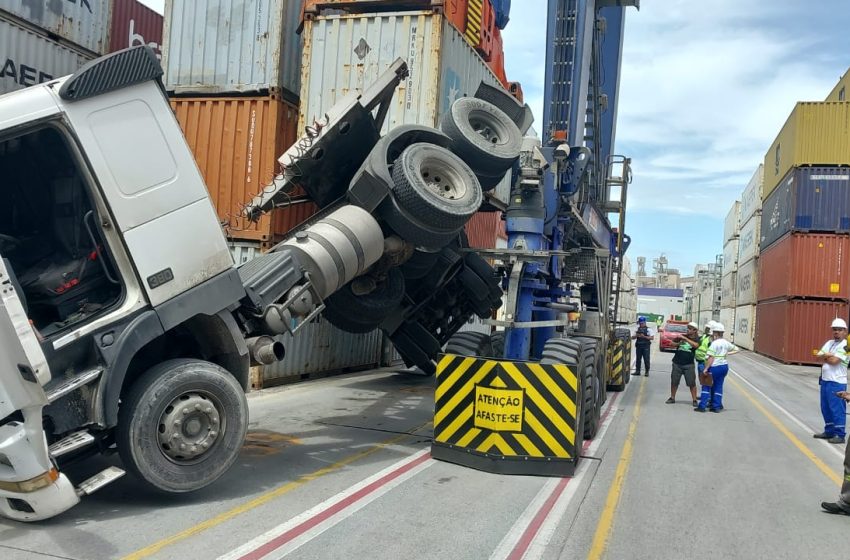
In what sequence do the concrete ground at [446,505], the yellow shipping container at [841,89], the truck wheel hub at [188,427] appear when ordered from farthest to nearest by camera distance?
1. the yellow shipping container at [841,89]
2. the truck wheel hub at [188,427]
3. the concrete ground at [446,505]

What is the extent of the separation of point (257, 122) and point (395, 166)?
5415 millimetres

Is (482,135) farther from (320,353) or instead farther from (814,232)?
(814,232)

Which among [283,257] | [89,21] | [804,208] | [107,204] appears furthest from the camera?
[804,208]

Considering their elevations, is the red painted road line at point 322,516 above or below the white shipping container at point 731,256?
below

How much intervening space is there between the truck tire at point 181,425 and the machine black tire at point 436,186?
270 centimetres

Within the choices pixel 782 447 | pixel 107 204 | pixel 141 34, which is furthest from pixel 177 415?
pixel 141 34

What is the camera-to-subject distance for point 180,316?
5125 mm

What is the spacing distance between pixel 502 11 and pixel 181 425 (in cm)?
1486

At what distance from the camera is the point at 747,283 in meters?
38.8

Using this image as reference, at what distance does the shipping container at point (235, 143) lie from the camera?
11.5m

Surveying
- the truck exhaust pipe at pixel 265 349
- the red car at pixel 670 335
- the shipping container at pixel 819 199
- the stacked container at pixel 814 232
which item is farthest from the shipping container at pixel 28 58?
the red car at pixel 670 335

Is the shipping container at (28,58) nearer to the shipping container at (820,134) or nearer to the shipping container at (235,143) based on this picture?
the shipping container at (235,143)

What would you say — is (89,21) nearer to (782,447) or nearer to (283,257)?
(283,257)

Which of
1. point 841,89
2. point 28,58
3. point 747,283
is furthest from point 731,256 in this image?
point 28,58
